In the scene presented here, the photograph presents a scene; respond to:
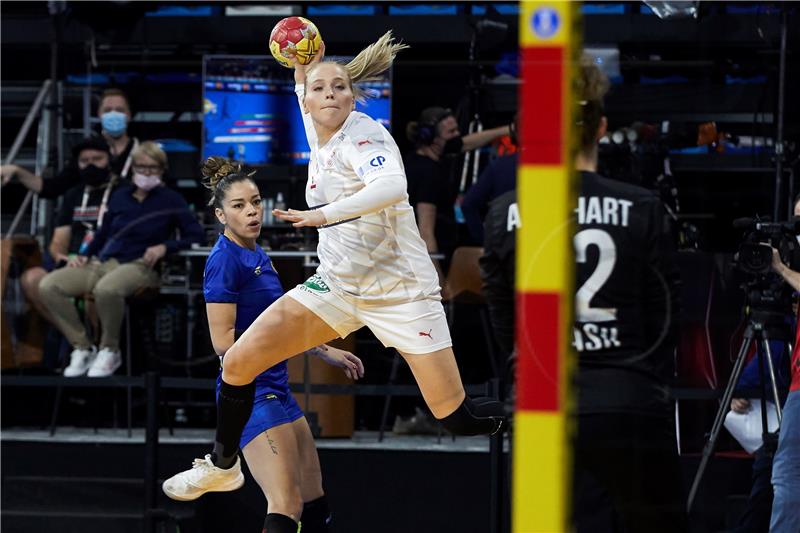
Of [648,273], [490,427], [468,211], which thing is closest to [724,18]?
[468,211]

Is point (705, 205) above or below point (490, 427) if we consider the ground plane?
above

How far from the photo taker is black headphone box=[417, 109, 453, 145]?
7.06 m

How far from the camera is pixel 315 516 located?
516 centimetres

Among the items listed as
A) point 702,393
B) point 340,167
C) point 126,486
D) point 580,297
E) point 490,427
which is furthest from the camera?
point 126,486

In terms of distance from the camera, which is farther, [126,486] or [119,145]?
[119,145]

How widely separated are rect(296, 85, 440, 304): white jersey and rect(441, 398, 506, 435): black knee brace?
0.41 metres

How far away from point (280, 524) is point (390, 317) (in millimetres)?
878

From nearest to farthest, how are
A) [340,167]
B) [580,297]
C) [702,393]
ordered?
[580,297], [340,167], [702,393]

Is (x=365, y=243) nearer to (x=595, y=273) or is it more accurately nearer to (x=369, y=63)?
(x=369, y=63)

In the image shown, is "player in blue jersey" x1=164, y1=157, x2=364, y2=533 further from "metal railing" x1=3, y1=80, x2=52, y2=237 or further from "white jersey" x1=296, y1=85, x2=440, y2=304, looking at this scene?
"metal railing" x1=3, y1=80, x2=52, y2=237

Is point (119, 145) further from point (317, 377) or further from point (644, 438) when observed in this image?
point (644, 438)

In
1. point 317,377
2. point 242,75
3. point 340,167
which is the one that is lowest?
point 317,377

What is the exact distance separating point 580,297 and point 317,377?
3.77 meters

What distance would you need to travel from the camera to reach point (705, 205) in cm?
688
